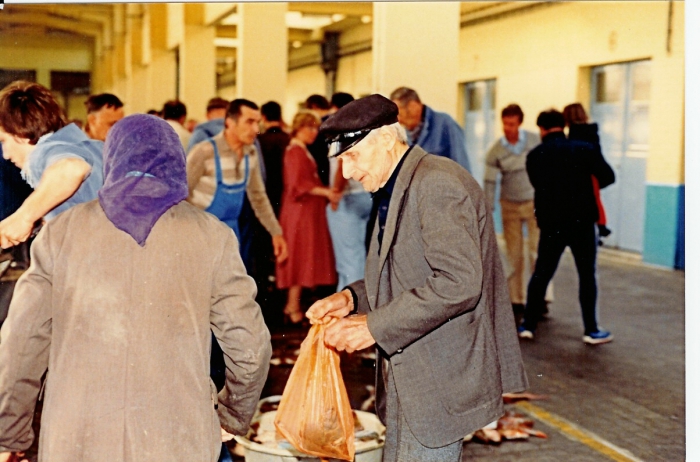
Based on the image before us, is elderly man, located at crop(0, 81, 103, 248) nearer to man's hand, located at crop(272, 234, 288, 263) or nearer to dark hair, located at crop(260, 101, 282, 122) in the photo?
man's hand, located at crop(272, 234, 288, 263)

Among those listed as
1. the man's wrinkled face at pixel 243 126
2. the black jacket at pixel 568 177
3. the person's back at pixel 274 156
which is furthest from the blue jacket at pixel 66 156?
the person's back at pixel 274 156

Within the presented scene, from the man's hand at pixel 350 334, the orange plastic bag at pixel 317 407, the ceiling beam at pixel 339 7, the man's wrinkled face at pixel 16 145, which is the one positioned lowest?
the orange plastic bag at pixel 317 407

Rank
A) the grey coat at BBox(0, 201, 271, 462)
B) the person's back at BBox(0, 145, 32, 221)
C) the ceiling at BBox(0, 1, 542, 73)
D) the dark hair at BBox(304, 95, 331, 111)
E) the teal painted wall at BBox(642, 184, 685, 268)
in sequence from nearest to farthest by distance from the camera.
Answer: the grey coat at BBox(0, 201, 271, 462)
the person's back at BBox(0, 145, 32, 221)
the dark hair at BBox(304, 95, 331, 111)
the teal painted wall at BBox(642, 184, 685, 268)
the ceiling at BBox(0, 1, 542, 73)

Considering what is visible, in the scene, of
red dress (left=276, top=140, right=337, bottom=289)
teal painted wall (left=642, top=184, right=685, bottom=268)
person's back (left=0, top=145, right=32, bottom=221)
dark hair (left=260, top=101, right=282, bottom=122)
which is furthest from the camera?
teal painted wall (left=642, top=184, right=685, bottom=268)

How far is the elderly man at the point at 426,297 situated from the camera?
2.70m

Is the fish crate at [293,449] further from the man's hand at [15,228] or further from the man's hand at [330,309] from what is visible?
the man's hand at [15,228]

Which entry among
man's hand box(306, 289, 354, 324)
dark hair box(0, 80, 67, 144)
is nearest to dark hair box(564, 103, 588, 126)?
man's hand box(306, 289, 354, 324)

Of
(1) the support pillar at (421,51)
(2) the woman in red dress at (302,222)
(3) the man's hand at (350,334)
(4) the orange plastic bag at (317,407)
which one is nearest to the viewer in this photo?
(3) the man's hand at (350,334)

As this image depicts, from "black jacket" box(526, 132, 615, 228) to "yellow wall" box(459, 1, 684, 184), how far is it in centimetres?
474

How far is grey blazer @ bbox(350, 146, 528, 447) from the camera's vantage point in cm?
268

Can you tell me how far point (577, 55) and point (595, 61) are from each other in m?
0.53

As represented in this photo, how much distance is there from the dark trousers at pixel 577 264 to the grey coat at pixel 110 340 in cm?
558

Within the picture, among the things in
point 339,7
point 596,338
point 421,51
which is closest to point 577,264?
point 596,338
